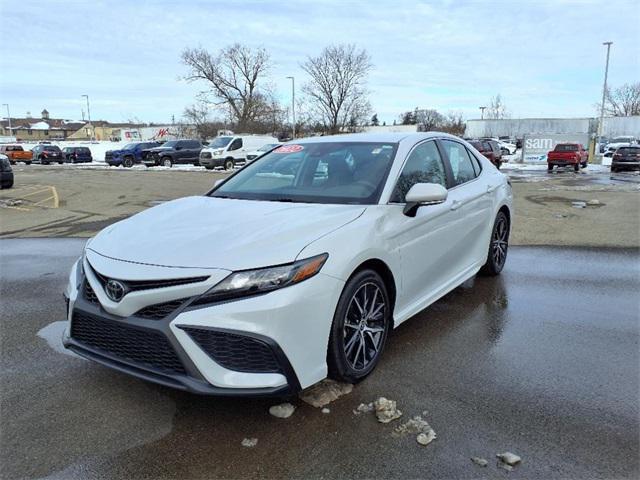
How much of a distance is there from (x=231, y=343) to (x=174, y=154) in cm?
3405

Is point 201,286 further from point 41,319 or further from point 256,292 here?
point 41,319

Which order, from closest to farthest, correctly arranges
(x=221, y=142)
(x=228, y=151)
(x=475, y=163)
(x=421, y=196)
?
(x=421, y=196)
(x=475, y=163)
(x=228, y=151)
(x=221, y=142)

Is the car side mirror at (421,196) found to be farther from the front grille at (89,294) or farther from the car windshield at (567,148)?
the car windshield at (567,148)

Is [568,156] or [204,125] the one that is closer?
[568,156]

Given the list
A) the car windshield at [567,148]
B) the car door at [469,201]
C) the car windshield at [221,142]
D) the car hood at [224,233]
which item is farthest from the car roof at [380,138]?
the car windshield at [567,148]

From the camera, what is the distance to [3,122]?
135m

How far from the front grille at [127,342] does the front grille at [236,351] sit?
0.58 ft

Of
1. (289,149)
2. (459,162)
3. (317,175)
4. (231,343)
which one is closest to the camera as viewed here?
(231,343)

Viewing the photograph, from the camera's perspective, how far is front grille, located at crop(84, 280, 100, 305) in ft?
9.89

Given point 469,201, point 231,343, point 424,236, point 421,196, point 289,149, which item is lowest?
point 231,343

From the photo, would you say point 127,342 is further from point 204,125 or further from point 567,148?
point 204,125

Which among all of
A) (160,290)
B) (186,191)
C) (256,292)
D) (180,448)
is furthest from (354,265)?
(186,191)

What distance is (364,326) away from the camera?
3393 mm

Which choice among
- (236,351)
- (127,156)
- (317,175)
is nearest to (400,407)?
(236,351)
